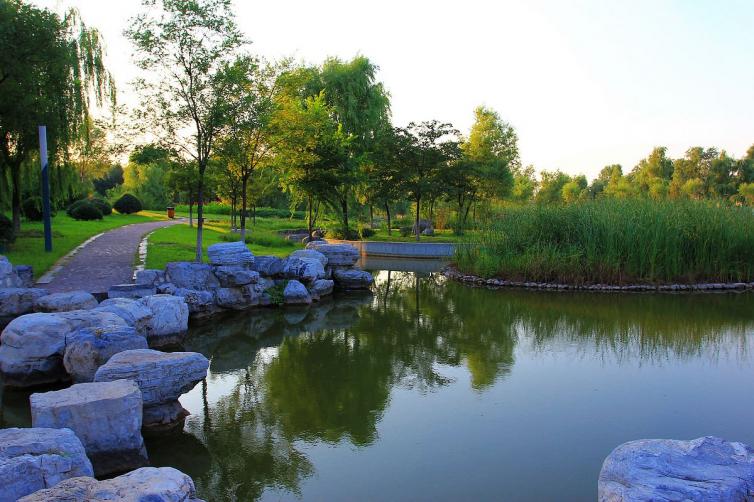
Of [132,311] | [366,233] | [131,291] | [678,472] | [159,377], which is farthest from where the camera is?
[366,233]

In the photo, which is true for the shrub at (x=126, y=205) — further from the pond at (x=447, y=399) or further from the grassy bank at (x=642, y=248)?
the pond at (x=447, y=399)

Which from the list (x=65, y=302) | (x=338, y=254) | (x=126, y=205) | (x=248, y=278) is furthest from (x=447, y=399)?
(x=126, y=205)

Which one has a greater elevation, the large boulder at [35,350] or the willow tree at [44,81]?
the willow tree at [44,81]

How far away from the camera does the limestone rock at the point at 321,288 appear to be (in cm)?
1232

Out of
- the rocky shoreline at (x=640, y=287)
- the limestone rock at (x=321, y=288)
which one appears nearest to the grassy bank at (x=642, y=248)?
the rocky shoreline at (x=640, y=287)

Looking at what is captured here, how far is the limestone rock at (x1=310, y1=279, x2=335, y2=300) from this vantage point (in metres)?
12.3

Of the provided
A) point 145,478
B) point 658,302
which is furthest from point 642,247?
point 145,478

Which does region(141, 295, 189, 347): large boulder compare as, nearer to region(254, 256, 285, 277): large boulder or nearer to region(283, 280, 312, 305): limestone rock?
region(283, 280, 312, 305): limestone rock

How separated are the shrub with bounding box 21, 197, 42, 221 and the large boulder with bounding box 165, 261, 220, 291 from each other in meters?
12.8

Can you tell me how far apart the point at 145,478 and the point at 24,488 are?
0.84 m

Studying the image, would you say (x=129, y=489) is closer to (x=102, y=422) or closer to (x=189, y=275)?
(x=102, y=422)

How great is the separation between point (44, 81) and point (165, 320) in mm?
9136

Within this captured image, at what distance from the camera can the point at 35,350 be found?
6387mm

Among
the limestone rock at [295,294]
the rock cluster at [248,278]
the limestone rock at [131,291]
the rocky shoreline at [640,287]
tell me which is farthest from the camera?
the rocky shoreline at [640,287]
